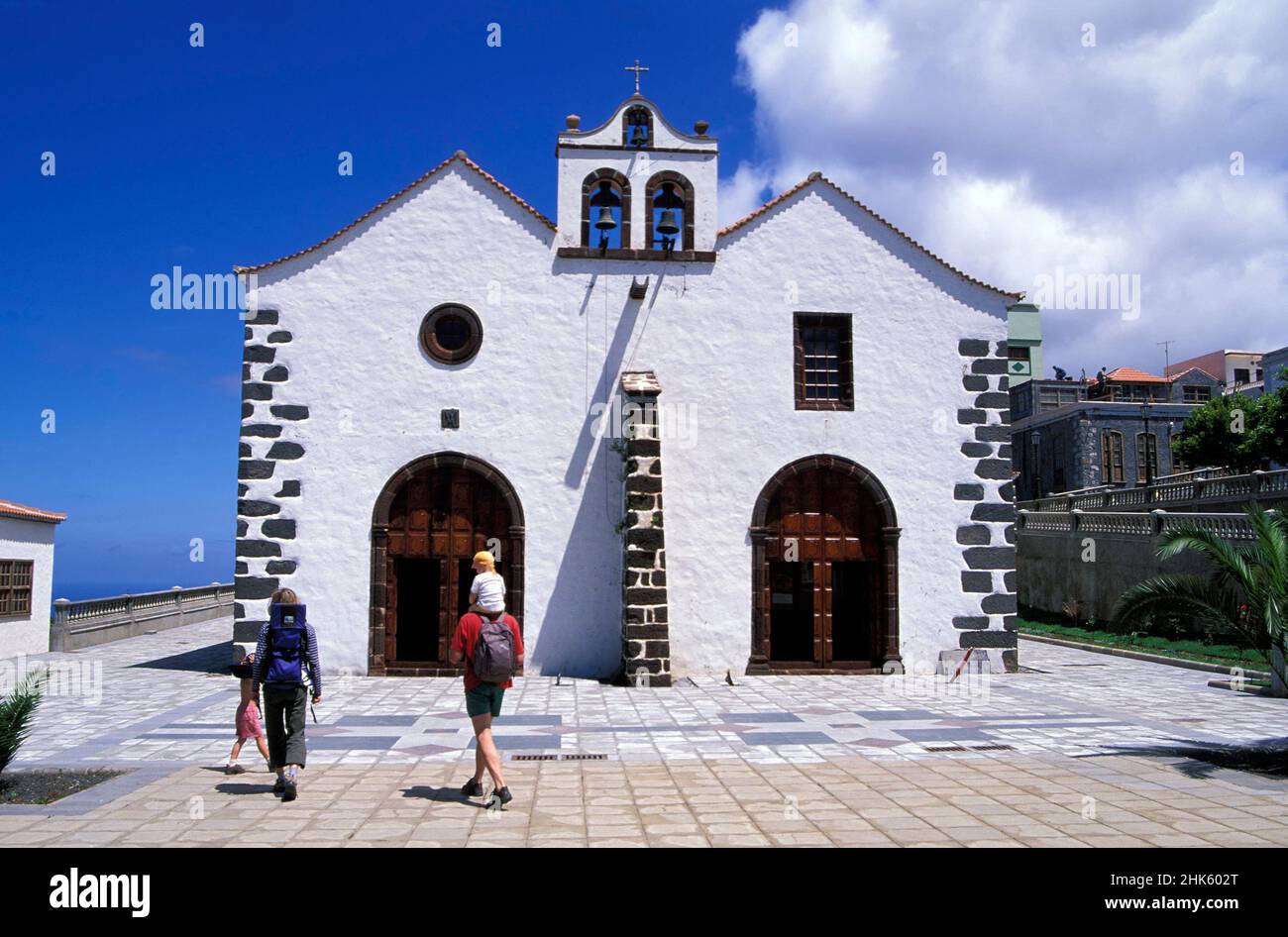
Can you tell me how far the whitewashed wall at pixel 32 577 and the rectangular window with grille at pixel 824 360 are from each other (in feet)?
50.4

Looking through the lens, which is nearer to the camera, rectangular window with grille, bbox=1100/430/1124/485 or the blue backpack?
the blue backpack

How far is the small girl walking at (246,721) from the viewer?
8477 mm

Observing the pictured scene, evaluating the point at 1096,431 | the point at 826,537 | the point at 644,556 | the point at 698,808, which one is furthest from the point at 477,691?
the point at 1096,431

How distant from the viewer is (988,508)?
53.8ft

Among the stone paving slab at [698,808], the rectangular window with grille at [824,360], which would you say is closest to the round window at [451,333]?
the rectangular window with grille at [824,360]

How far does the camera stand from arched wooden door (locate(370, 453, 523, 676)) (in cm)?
1557

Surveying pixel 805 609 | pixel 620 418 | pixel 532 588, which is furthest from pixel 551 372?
pixel 805 609

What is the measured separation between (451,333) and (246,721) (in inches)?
344

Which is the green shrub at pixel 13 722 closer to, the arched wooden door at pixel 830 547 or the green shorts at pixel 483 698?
the green shorts at pixel 483 698

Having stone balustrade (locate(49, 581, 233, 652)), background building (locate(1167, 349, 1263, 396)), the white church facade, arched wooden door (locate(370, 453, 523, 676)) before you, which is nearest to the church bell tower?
the white church facade

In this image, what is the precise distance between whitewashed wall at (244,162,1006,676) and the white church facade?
0.04 m

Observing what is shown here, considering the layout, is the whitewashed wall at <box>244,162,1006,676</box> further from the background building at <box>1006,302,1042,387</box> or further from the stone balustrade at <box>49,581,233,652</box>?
the background building at <box>1006,302,1042,387</box>
